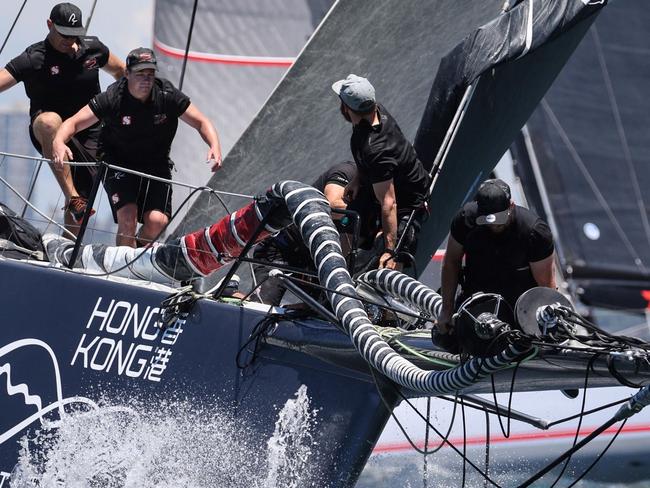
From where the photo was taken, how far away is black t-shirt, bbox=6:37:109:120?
17.6 ft

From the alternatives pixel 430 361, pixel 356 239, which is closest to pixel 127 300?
pixel 356 239

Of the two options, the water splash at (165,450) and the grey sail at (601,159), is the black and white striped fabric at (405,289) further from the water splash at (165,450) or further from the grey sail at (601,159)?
the grey sail at (601,159)

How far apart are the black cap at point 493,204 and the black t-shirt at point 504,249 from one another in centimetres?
10

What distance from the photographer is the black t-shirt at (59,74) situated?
5371 millimetres

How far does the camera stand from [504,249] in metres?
4.01

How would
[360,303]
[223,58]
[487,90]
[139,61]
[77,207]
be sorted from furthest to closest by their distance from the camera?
[223,58]
[487,90]
[77,207]
[139,61]
[360,303]

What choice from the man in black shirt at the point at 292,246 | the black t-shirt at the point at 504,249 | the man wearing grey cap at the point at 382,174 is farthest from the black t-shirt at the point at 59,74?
the black t-shirt at the point at 504,249

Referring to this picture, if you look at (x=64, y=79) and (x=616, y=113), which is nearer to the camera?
(x=64, y=79)

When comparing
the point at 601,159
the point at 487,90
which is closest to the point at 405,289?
the point at 487,90

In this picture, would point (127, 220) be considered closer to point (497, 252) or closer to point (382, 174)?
point (382, 174)

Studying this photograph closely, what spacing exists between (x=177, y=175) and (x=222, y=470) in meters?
4.30

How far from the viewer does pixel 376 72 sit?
5.93 metres

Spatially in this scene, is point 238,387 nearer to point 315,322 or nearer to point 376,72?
point 315,322

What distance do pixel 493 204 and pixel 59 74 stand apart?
2.33 meters
